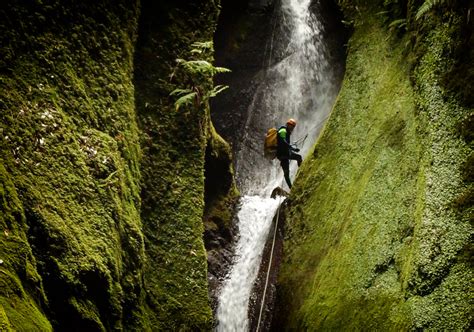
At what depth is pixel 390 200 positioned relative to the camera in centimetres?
618

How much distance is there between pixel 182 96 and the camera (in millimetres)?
8727

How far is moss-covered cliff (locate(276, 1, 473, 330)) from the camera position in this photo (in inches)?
185

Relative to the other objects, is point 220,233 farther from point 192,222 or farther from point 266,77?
point 266,77

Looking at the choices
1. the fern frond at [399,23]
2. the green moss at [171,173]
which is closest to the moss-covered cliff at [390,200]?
the fern frond at [399,23]

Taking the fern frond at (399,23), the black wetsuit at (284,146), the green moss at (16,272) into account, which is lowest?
the green moss at (16,272)

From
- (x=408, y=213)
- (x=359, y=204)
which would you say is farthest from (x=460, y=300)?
(x=359, y=204)

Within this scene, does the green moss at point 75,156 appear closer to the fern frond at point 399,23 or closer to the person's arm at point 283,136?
the person's arm at point 283,136

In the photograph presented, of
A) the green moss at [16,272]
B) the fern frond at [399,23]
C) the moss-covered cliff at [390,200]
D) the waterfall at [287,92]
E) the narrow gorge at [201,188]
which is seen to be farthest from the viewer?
the waterfall at [287,92]

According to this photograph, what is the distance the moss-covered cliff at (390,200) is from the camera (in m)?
4.71

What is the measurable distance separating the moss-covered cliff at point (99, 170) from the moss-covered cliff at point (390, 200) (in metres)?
2.16

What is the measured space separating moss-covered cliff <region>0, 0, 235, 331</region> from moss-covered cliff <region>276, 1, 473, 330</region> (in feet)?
7.09

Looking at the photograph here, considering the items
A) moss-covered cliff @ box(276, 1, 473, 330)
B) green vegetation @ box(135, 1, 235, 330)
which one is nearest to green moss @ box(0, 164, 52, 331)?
green vegetation @ box(135, 1, 235, 330)

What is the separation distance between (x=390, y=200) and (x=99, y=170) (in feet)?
13.6

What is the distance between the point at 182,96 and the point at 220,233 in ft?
10.5
